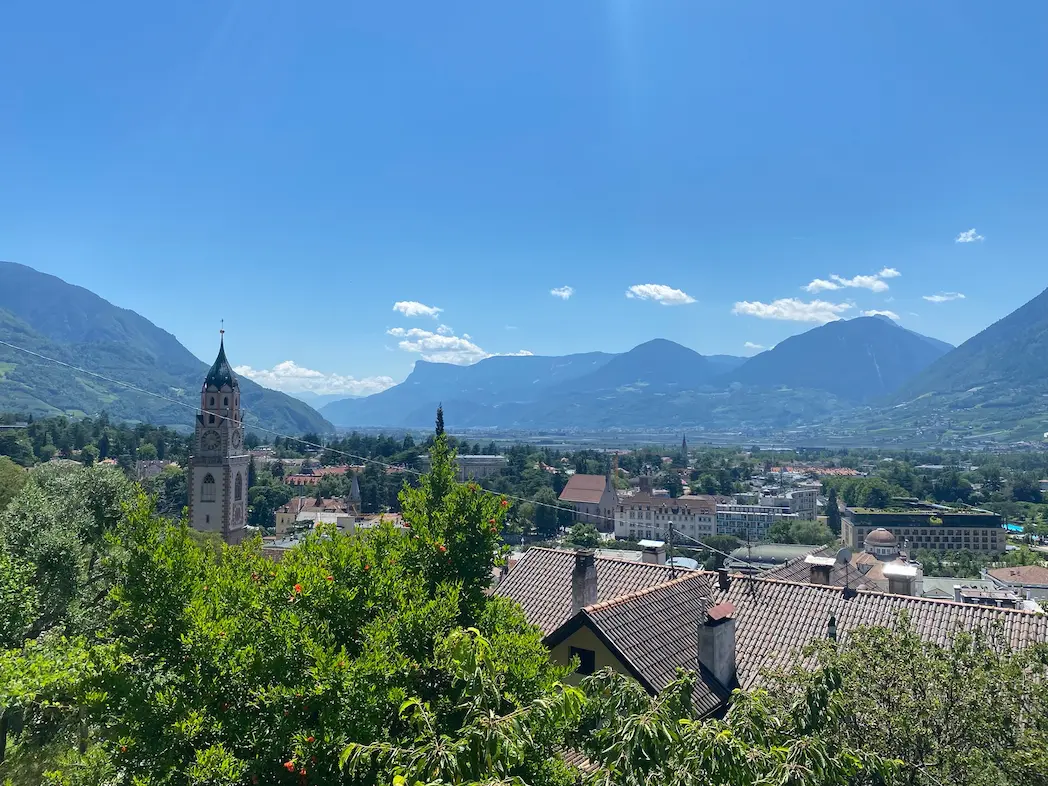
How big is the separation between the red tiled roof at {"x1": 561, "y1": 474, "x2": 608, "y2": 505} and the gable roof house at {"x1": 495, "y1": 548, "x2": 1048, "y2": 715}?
103 metres

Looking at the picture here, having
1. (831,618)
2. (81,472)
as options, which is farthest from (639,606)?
(81,472)

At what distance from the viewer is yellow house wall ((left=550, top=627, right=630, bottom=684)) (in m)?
11.2

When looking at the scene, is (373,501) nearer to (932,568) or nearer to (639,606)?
(932,568)

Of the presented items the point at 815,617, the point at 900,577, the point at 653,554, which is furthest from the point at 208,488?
the point at 815,617

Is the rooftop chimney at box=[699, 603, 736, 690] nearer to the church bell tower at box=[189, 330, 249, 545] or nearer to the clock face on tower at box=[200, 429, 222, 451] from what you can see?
the church bell tower at box=[189, 330, 249, 545]

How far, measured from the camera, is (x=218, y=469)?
48.2 meters

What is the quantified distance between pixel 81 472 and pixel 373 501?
8339 centimetres

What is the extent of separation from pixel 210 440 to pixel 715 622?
44837mm

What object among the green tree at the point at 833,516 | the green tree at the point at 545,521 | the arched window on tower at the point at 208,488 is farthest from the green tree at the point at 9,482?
the green tree at the point at 833,516

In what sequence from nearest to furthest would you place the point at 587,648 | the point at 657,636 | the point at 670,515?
the point at 587,648 → the point at 657,636 → the point at 670,515

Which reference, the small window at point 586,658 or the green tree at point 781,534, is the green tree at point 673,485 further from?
the small window at point 586,658

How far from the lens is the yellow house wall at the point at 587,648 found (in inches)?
441

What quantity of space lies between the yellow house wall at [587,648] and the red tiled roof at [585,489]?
10509cm

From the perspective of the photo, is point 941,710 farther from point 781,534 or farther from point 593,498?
point 593,498
